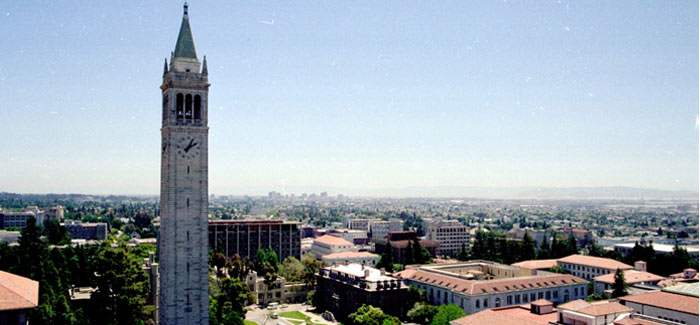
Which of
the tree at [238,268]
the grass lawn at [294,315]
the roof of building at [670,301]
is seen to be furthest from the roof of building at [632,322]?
the tree at [238,268]

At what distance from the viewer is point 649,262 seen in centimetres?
9269

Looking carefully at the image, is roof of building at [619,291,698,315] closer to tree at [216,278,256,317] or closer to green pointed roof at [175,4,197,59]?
tree at [216,278,256,317]

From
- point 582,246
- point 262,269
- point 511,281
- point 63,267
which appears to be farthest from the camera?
point 582,246

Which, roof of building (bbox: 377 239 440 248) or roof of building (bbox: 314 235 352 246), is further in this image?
roof of building (bbox: 377 239 440 248)

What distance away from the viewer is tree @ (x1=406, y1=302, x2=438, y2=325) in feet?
199

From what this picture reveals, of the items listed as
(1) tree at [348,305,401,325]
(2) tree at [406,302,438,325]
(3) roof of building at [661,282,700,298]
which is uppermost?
(3) roof of building at [661,282,700,298]

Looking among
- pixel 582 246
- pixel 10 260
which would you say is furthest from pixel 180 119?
pixel 582 246

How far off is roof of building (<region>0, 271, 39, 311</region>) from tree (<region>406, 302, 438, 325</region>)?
36.8m

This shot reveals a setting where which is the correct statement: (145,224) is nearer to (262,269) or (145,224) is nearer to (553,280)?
(262,269)

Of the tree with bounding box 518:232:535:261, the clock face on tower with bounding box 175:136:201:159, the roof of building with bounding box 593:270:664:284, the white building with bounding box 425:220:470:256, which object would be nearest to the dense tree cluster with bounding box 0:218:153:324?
the clock face on tower with bounding box 175:136:201:159

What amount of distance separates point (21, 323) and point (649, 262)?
295 feet

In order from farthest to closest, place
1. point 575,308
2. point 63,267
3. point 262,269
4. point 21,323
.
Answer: point 262,269 < point 63,267 < point 575,308 < point 21,323

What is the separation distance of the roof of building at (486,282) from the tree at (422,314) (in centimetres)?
485

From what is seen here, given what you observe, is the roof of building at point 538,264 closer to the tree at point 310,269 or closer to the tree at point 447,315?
the tree at point 310,269
